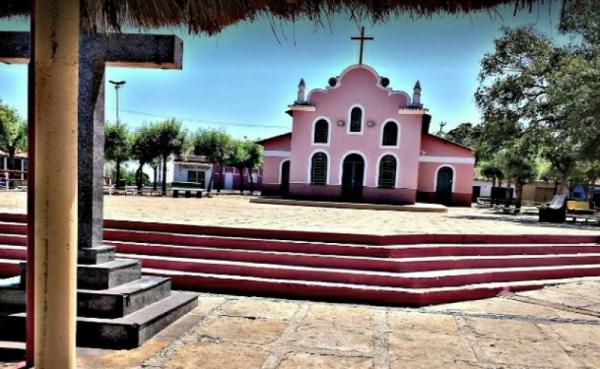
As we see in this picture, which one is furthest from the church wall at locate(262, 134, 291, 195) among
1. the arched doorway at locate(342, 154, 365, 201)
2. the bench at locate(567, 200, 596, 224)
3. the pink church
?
the bench at locate(567, 200, 596, 224)

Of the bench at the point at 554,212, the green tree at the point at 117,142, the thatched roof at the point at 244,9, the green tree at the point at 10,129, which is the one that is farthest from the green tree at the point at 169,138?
the thatched roof at the point at 244,9

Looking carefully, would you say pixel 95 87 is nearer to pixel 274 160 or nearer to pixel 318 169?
pixel 318 169

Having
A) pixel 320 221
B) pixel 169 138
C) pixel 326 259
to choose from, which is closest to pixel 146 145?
pixel 169 138

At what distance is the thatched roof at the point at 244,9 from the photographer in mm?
2289

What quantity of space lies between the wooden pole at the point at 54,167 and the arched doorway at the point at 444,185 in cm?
2270

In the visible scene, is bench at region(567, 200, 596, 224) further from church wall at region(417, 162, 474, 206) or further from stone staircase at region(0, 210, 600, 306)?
stone staircase at region(0, 210, 600, 306)

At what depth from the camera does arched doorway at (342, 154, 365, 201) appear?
21.1 meters

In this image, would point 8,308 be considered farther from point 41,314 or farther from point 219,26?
point 219,26

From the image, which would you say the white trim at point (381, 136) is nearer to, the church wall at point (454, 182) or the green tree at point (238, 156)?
the church wall at point (454, 182)

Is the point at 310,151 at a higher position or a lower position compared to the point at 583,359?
higher

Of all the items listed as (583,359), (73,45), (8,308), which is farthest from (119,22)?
(583,359)

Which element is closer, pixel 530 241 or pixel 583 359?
pixel 583 359

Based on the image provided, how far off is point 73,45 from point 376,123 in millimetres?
19708

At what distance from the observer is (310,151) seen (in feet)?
70.0
